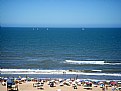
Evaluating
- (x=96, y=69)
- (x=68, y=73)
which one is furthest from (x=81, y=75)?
(x=96, y=69)

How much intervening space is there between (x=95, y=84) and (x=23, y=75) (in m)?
8.42

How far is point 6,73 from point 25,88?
8.94 metres

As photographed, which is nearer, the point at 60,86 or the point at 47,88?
the point at 47,88

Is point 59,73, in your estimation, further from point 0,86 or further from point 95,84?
point 0,86

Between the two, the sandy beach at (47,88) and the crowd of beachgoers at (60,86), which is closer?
the sandy beach at (47,88)

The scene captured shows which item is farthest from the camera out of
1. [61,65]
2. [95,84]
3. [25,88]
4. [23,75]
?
[61,65]

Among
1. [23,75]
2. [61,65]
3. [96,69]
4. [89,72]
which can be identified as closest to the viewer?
[23,75]

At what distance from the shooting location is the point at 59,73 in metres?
28.9

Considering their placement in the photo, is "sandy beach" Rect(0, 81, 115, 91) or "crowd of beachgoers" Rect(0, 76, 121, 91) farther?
"crowd of beachgoers" Rect(0, 76, 121, 91)

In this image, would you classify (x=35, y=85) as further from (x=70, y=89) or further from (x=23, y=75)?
(x=23, y=75)

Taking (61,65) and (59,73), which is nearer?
(59,73)

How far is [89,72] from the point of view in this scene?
98.2ft

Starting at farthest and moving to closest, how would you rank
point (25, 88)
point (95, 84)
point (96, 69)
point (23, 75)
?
point (96, 69) < point (23, 75) < point (95, 84) < point (25, 88)

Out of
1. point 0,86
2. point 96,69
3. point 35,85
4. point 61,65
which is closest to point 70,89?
point 35,85
